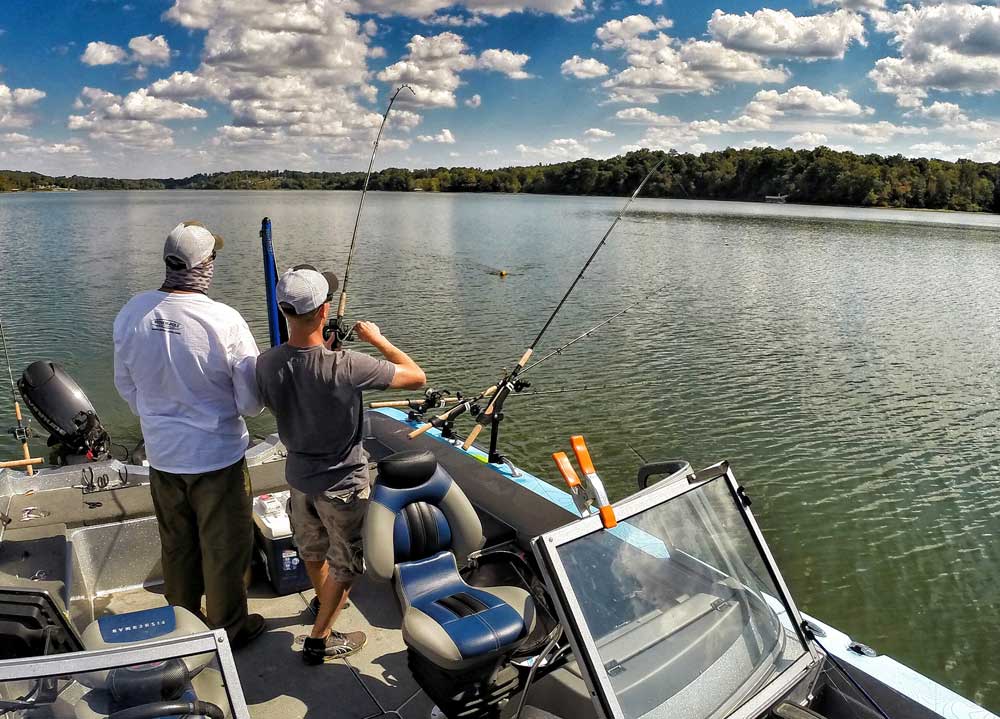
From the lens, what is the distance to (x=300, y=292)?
2.68 meters

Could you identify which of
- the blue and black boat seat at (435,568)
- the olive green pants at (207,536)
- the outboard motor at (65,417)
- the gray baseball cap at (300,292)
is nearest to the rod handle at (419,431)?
the blue and black boat seat at (435,568)

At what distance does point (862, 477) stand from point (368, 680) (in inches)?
269

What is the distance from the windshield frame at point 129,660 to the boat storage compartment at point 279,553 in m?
1.98

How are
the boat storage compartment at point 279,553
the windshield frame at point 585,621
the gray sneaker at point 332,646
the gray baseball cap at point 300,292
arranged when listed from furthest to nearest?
the boat storage compartment at point 279,553 < the gray sneaker at point 332,646 < the gray baseball cap at point 300,292 < the windshield frame at point 585,621

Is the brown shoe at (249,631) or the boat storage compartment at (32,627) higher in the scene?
the boat storage compartment at (32,627)

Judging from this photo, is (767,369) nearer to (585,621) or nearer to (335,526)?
(335,526)

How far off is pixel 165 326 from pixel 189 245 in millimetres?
305

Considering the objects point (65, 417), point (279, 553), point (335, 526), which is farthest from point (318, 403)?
point (65, 417)

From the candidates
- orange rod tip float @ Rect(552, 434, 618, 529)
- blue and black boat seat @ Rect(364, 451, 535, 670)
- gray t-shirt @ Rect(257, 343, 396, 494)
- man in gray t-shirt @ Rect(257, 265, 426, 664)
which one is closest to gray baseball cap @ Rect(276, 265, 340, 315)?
man in gray t-shirt @ Rect(257, 265, 426, 664)

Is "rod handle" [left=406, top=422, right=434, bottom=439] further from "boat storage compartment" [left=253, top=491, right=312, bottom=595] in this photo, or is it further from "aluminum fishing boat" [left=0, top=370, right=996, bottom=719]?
"boat storage compartment" [left=253, top=491, right=312, bottom=595]

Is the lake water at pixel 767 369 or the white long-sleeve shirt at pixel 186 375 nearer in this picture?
the white long-sleeve shirt at pixel 186 375

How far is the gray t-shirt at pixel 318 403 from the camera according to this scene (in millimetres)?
2771

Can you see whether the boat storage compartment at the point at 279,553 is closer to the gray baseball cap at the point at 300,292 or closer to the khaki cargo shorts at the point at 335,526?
the khaki cargo shorts at the point at 335,526

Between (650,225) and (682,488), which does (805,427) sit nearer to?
(682,488)
